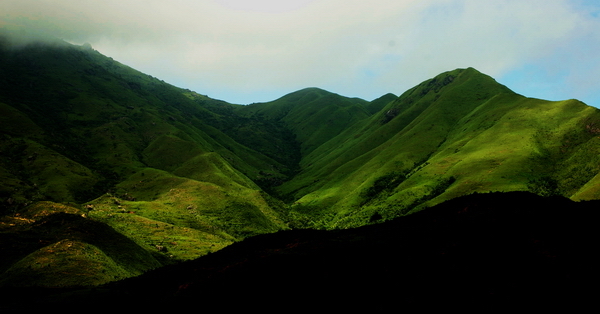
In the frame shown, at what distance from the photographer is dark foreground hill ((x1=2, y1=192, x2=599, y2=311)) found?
1894 centimetres

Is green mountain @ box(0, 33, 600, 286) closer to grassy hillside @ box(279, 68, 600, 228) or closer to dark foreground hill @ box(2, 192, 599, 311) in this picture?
grassy hillside @ box(279, 68, 600, 228)

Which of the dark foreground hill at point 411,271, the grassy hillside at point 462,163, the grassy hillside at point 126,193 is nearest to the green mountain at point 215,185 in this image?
the grassy hillside at point 126,193

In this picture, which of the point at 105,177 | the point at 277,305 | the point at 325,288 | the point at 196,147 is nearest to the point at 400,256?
the point at 325,288

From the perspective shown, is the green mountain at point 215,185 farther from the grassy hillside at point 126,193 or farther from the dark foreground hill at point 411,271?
the dark foreground hill at point 411,271

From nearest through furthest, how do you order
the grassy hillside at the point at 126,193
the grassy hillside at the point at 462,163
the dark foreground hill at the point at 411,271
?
the dark foreground hill at the point at 411,271 → the grassy hillside at the point at 126,193 → the grassy hillside at the point at 462,163

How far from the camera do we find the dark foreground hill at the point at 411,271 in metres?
18.9

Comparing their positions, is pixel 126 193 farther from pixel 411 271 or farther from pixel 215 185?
pixel 411 271

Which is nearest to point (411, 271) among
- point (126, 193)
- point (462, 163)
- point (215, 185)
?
point (462, 163)

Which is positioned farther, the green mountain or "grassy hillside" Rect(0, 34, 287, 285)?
"grassy hillside" Rect(0, 34, 287, 285)

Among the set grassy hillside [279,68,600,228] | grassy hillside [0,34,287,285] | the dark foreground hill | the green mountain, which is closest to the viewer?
the dark foreground hill

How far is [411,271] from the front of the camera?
75.3ft

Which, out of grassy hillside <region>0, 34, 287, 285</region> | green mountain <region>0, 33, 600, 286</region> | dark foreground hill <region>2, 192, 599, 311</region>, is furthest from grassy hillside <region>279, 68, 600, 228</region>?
dark foreground hill <region>2, 192, 599, 311</region>

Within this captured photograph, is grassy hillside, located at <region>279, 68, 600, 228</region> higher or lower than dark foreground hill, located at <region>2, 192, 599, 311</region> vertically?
higher

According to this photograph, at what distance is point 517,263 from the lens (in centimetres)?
2109
